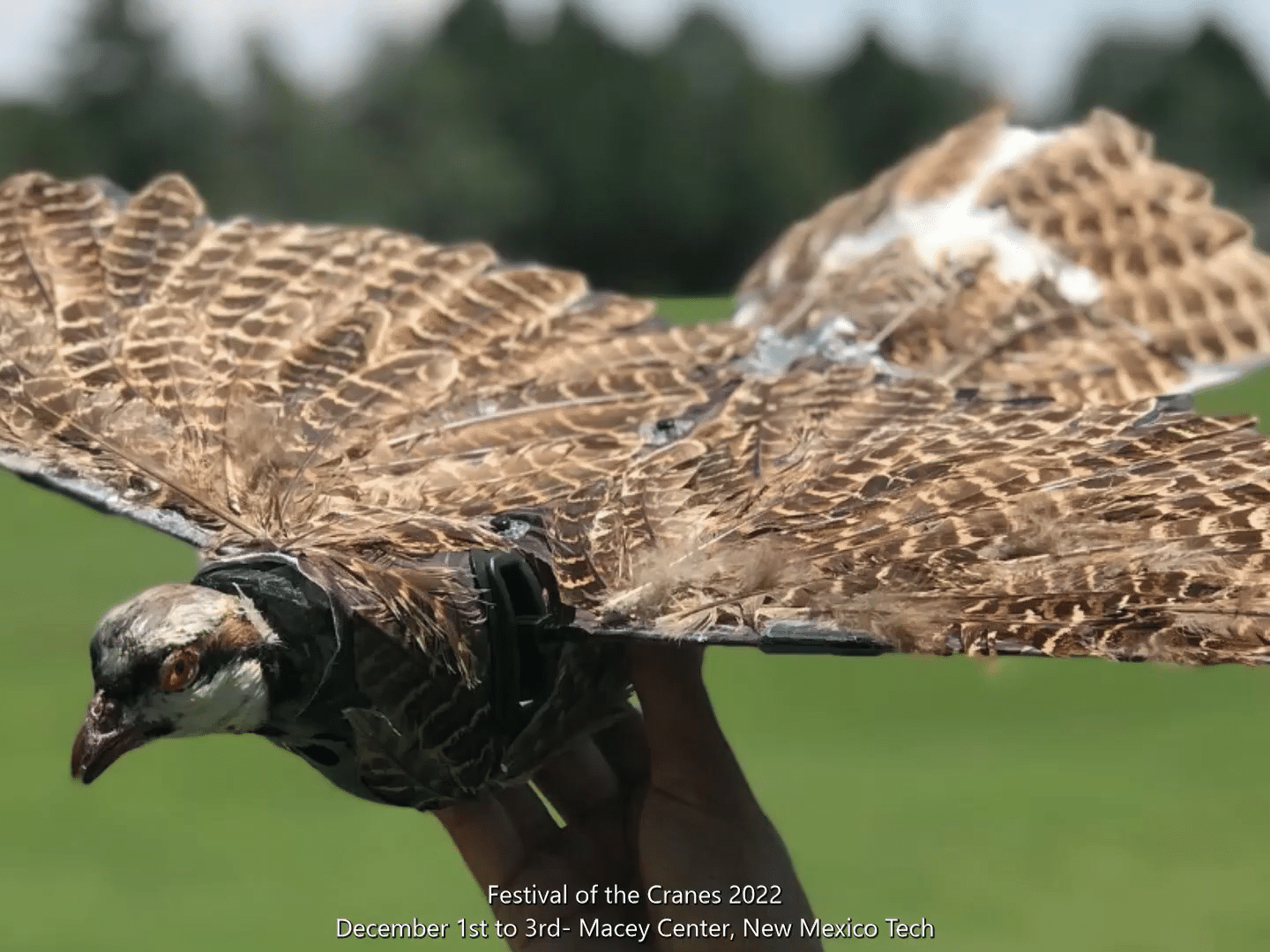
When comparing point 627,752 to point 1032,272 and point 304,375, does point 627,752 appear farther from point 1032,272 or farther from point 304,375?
point 1032,272

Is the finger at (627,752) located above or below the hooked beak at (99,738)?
above

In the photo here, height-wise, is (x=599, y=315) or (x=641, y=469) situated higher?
(x=599, y=315)

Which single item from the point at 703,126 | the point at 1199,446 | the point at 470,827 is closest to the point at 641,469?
the point at 470,827

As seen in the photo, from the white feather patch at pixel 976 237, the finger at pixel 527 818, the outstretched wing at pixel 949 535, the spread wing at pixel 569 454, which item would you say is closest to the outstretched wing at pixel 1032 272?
the white feather patch at pixel 976 237

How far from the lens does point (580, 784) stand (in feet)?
8.50

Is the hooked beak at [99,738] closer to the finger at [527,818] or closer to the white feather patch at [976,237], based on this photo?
the finger at [527,818]

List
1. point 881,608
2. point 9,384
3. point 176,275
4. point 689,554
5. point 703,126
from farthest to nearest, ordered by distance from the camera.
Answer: point 703,126 → point 176,275 → point 9,384 → point 689,554 → point 881,608

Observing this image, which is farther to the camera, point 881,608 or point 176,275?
point 176,275

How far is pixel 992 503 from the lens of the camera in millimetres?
2238

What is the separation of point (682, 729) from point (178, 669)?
0.76 meters

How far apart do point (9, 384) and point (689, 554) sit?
109 cm

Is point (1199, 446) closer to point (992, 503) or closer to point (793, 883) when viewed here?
point (992, 503)

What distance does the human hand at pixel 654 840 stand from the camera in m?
2.33

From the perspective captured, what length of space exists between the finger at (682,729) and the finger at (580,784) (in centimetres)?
24
